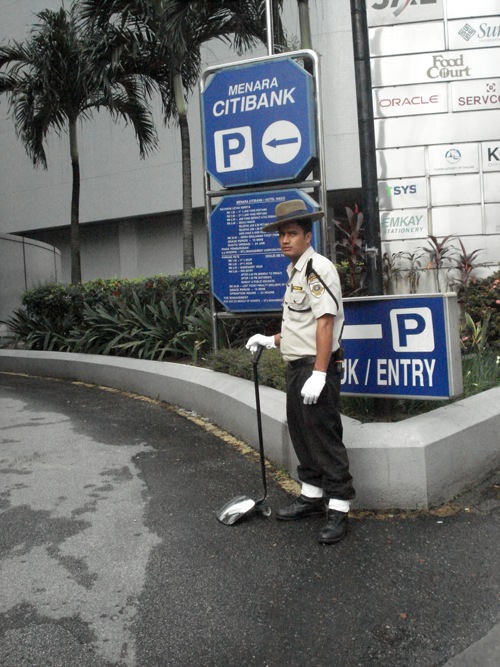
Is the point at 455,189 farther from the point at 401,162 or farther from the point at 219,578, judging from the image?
the point at 219,578

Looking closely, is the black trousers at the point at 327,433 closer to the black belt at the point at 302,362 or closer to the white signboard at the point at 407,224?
the black belt at the point at 302,362

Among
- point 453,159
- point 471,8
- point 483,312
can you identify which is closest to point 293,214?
point 483,312

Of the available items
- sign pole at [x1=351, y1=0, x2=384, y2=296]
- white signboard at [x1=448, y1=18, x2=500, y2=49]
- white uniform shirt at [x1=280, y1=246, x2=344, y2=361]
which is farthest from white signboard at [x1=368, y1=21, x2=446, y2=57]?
white uniform shirt at [x1=280, y1=246, x2=344, y2=361]

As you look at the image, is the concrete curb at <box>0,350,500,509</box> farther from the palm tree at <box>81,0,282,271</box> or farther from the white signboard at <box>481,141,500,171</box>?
the palm tree at <box>81,0,282,271</box>

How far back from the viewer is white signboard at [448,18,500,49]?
8.45 m

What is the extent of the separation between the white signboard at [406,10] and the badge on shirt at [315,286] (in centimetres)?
586

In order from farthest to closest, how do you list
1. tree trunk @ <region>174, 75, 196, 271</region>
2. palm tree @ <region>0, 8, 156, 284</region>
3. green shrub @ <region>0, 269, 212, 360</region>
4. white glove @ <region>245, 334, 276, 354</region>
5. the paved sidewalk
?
tree trunk @ <region>174, 75, 196, 271</region>
palm tree @ <region>0, 8, 156, 284</region>
green shrub @ <region>0, 269, 212, 360</region>
white glove @ <region>245, 334, 276, 354</region>
the paved sidewalk

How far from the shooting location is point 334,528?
12.9 ft

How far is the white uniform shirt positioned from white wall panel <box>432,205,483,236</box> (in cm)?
490

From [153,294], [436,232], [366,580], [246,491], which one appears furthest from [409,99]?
Result: [366,580]

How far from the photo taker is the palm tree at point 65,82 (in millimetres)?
13086

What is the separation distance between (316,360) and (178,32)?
886cm

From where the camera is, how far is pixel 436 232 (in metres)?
8.60

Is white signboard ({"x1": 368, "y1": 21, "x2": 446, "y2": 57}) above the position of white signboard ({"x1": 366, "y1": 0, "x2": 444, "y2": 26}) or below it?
below
